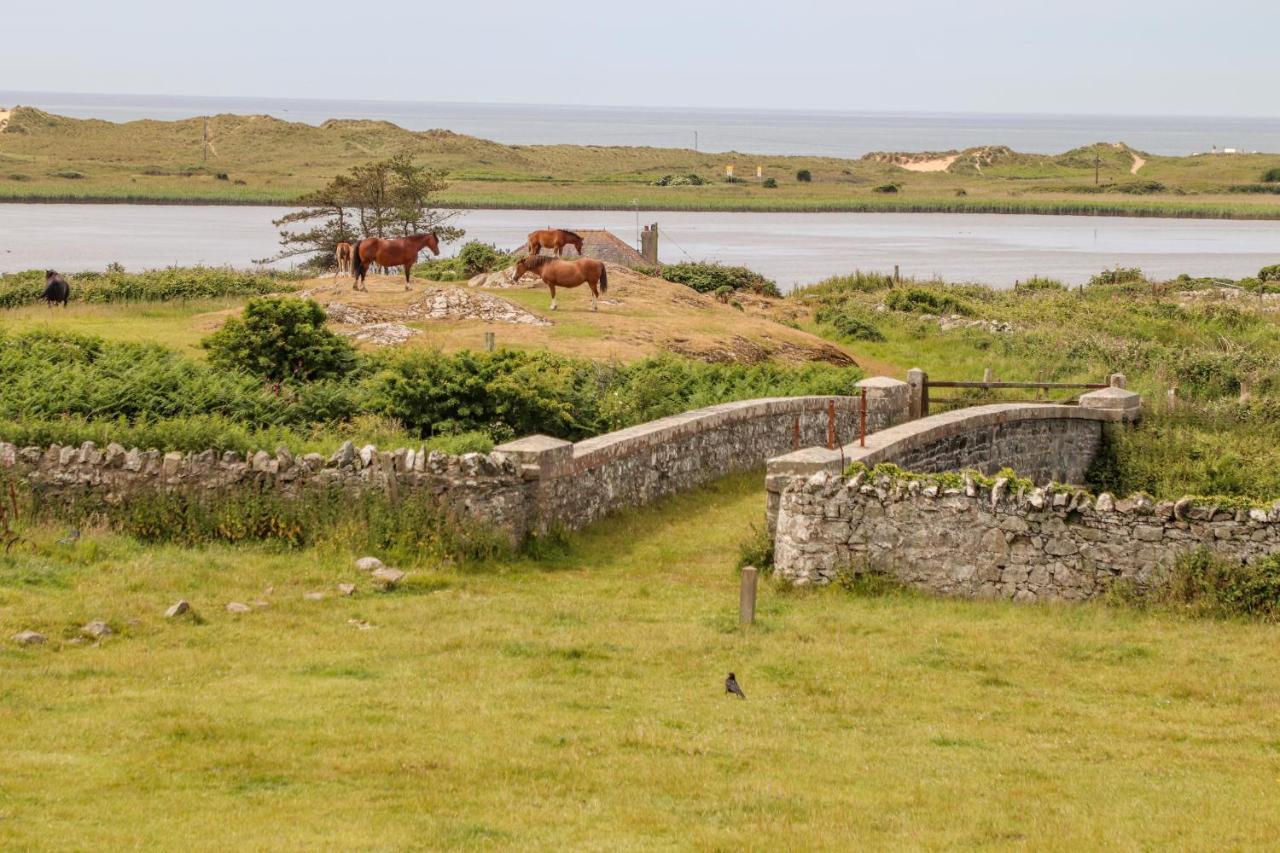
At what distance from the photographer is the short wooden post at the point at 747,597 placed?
15922 millimetres

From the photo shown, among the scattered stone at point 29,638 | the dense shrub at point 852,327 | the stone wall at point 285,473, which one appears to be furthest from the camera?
the dense shrub at point 852,327

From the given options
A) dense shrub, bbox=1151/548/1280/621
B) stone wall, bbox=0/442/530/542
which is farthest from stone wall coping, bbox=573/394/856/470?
dense shrub, bbox=1151/548/1280/621

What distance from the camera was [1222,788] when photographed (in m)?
11.4

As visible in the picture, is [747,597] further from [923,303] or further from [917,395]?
[923,303]

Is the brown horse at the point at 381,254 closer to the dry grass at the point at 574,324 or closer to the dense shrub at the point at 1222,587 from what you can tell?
the dry grass at the point at 574,324

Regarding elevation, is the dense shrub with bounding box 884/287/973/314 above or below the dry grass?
below

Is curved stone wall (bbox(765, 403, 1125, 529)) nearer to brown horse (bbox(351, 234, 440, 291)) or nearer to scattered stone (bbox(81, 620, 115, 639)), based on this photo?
scattered stone (bbox(81, 620, 115, 639))

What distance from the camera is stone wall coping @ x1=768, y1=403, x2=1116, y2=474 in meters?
18.3

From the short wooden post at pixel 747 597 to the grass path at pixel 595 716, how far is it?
185 mm

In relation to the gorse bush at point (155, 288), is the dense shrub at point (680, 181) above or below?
above

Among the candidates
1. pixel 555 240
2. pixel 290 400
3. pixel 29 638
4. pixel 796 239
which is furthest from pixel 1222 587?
pixel 796 239

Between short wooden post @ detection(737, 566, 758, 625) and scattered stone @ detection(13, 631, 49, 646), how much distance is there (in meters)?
6.35

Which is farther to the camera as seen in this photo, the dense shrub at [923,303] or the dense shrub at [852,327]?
the dense shrub at [923,303]

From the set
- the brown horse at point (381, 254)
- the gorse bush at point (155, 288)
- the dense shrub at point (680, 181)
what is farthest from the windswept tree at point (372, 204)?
the dense shrub at point (680, 181)
